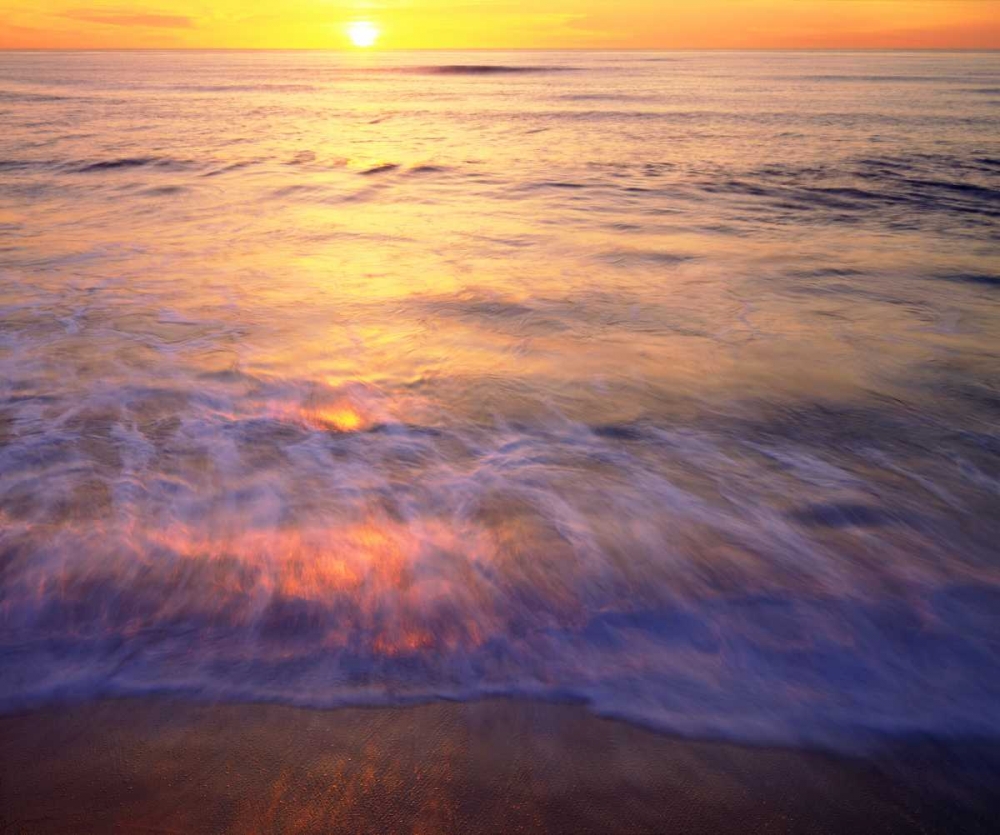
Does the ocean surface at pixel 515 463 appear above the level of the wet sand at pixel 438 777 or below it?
below

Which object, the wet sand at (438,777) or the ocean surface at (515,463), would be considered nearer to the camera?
the wet sand at (438,777)

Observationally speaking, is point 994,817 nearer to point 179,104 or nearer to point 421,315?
point 421,315

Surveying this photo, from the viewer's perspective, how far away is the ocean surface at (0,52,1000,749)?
223cm

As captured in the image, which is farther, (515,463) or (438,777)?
(515,463)

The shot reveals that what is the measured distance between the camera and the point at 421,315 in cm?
546

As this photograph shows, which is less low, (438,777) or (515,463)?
(438,777)

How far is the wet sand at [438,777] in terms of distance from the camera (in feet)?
5.71

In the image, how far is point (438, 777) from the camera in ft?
6.07

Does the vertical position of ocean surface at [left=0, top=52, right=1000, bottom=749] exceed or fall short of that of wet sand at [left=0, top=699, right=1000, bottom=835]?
it falls short

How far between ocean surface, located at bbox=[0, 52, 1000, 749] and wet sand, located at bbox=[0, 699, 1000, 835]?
0.32ft

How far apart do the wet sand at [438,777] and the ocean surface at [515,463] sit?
0.10m

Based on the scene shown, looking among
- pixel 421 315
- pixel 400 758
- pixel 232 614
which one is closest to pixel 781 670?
pixel 400 758

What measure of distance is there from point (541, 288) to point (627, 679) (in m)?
4.31

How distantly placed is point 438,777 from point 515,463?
1769 millimetres
